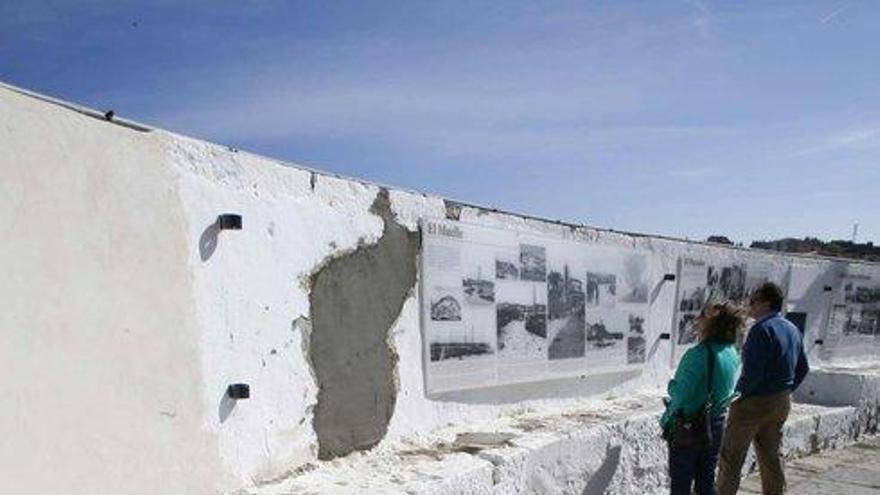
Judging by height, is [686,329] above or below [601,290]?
below

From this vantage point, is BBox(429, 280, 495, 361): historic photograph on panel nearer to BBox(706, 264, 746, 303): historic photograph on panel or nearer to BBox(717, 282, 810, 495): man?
BBox(717, 282, 810, 495): man

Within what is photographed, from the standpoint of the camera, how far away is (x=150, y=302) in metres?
2.86

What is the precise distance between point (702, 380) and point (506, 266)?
1.36m

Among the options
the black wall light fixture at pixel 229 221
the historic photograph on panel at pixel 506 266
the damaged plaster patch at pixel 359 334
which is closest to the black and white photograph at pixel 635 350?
the historic photograph on panel at pixel 506 266

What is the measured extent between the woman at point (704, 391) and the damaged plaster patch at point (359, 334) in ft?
5.60

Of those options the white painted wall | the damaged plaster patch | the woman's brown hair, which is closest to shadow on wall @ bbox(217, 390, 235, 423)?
the white painted wall

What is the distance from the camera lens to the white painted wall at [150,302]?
8.00ft

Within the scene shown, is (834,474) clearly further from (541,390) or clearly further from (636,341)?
(541,390)

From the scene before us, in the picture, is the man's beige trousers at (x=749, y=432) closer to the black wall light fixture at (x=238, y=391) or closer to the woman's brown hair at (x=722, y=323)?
the woman's brown hair at (x=722, y=323)

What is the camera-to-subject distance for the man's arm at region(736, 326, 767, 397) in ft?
16.7

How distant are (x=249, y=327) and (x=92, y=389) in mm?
A: 813

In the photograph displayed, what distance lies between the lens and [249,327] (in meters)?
3.34

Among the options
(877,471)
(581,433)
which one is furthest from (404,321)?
(877,471)

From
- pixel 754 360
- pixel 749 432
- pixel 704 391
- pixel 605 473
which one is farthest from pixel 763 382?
pixel 605 473
